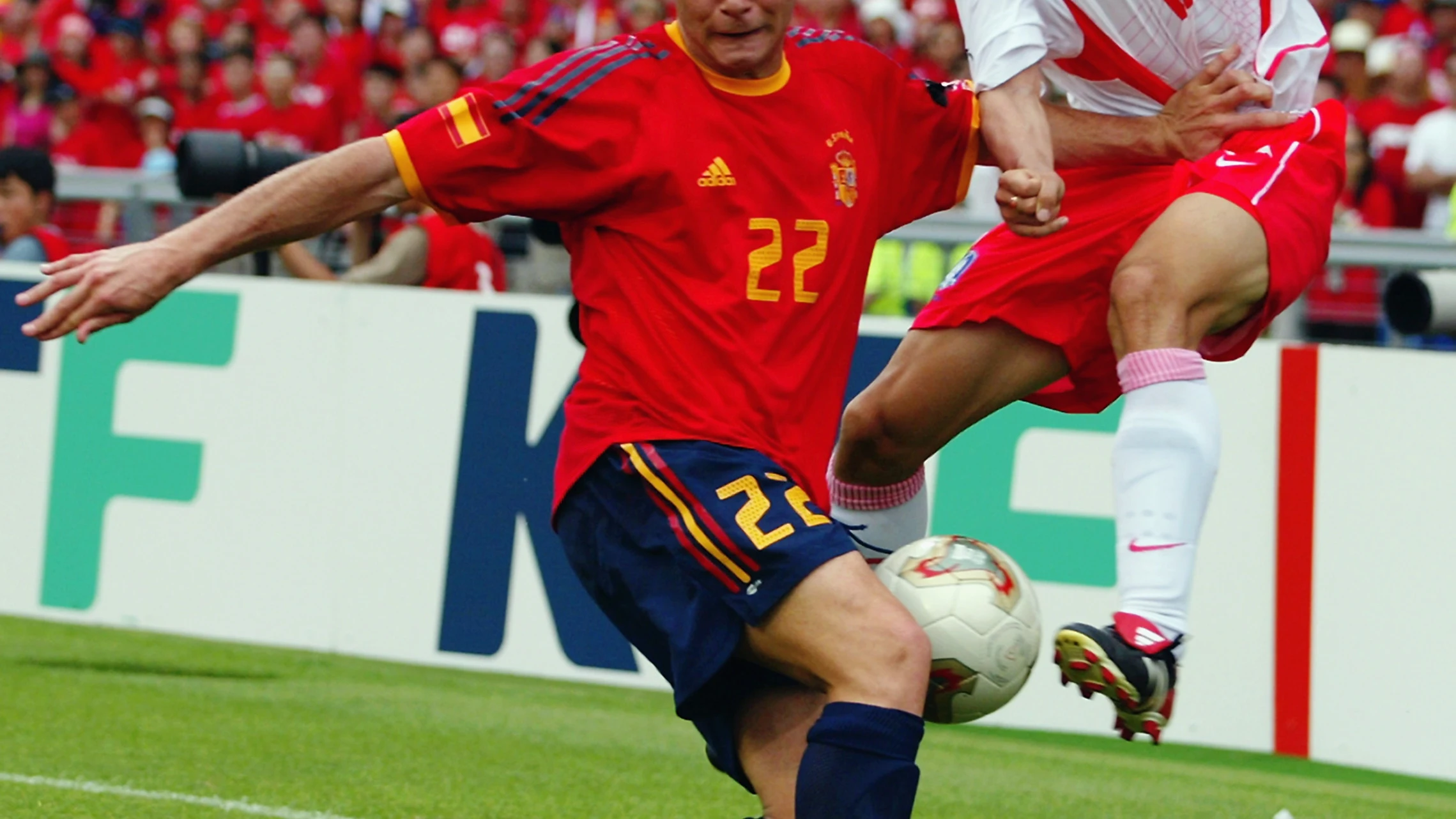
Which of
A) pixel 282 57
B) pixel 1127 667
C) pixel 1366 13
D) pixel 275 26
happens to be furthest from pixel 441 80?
pixel 1127 667

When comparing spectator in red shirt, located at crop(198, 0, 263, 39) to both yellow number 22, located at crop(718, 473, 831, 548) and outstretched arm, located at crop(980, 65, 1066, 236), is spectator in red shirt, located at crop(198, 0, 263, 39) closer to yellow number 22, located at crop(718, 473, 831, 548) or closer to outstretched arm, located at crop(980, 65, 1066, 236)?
outstretched arm, located at crop(980, 65, 1066, 236)

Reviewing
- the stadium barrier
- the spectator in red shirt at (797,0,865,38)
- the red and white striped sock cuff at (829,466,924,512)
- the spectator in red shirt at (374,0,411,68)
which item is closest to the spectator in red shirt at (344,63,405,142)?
the spectator in red shirt at (374,0,411,68)

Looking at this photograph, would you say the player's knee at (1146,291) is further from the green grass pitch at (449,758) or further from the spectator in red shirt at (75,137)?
the spectator in red shirt at (75,137)

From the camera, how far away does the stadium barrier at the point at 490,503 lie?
721 cm

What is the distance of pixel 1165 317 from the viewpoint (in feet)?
14.1

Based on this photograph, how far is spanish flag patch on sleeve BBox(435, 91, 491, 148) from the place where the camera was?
3.98 metres

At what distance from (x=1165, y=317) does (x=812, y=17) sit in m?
10.2

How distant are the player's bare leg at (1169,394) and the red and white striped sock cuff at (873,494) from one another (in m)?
1.09

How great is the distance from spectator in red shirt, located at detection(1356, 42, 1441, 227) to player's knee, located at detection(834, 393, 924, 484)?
6.95 m

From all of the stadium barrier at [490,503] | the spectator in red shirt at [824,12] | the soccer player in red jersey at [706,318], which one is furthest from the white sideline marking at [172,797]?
the spectator in red shirt at [824,12]

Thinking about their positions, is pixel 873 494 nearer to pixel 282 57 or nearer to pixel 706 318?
pixel 706 318

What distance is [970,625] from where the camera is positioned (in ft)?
13.7

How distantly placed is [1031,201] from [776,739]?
119 centimetres

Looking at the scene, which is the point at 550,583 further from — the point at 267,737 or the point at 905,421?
the point at 905,421
